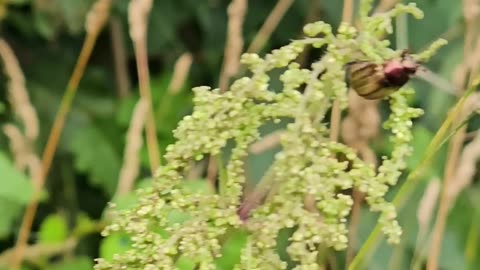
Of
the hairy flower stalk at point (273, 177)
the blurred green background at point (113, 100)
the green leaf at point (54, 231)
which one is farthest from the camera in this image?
the green leaf at point (54, 231)

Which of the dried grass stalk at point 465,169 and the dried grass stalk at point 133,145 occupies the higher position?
the dried grass stalk at point 133,145

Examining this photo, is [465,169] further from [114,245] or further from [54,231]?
[54,231]

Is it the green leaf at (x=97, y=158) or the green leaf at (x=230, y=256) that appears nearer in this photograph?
the green leaf at (x=230, y=256)

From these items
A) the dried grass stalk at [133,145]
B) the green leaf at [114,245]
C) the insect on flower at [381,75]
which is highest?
the dried grass stalk at [133,145]

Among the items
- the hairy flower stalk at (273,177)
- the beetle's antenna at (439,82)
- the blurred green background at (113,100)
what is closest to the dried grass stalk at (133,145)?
the blurred green background at (113,100)

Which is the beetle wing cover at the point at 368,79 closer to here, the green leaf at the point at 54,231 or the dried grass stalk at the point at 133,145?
the dried grass stalk at the point at 133,145

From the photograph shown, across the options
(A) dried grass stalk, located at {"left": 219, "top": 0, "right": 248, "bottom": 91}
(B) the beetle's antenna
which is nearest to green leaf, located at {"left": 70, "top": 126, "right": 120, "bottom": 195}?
(A) dried grass stalk, located at {"left": 219, "top": 0, "right": 248, "bottom": 91}

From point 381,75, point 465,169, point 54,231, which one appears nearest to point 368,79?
point 381,75
